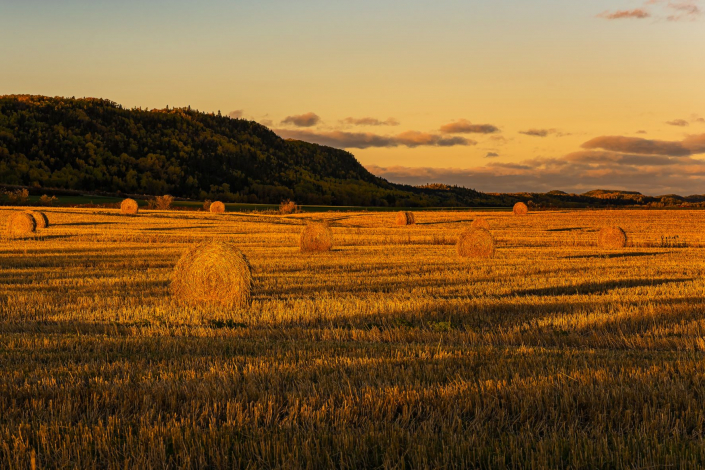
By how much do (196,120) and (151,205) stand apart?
342 feet

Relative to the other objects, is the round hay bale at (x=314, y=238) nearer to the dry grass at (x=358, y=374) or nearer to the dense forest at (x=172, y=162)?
the dry grass at (x=358, y=374)

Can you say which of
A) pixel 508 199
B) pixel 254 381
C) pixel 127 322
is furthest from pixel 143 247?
pixel 508 199

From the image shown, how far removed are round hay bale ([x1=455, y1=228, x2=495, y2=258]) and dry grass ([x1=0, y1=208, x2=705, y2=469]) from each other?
26.8 feet

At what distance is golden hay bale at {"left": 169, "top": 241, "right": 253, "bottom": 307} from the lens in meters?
15.3

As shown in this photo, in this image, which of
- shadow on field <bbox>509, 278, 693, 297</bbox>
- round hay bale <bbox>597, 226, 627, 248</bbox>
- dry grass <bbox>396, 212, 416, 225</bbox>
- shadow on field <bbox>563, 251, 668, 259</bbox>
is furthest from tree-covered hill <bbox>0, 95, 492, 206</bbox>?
shadow on field <bbox>509, 278, 693, 297</bbox>

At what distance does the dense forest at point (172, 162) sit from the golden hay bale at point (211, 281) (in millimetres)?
95136

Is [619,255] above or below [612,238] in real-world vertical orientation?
below

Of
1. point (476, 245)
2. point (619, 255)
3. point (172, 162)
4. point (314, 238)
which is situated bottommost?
point (619, 255)

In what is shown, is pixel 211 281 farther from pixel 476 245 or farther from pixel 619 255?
pixel 619 255

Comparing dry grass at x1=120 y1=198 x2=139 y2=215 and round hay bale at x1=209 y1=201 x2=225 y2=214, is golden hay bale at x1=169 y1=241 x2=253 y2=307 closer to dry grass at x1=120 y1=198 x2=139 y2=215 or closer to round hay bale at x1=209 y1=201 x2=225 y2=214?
dry grass at x1=120 y1=198 x2=139 y2=215

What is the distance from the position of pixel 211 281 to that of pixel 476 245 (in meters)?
14.0

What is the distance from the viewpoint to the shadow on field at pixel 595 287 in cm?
1630

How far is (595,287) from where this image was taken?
17156mm

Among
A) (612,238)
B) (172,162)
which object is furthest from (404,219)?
(172,162)
